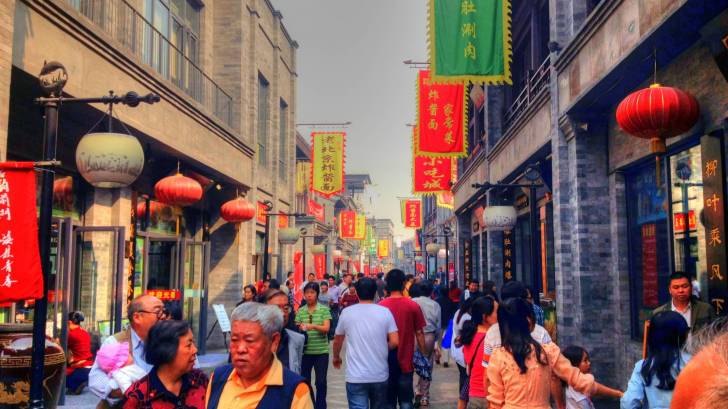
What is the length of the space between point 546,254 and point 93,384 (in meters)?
11.5

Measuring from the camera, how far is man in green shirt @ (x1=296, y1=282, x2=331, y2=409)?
7906 millimetres

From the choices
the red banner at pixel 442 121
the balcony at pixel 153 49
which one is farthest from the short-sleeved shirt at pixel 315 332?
the red banner at pixel 442 121

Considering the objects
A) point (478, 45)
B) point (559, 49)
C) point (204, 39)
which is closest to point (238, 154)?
point (204, 39)

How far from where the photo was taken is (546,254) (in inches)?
555

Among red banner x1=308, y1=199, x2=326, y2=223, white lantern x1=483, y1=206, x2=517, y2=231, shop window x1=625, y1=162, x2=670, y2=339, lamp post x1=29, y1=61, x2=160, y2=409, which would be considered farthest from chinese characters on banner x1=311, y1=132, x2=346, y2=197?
lamp post x1=29, y1=61, x2=160, y2=409

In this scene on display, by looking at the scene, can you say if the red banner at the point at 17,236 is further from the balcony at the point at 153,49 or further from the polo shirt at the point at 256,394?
the balcony at the point at 153,49

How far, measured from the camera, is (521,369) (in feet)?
13.6

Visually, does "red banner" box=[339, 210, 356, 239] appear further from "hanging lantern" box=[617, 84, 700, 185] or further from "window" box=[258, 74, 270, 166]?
Result: "hanging lantern" box=[617, 84, 700, 185]

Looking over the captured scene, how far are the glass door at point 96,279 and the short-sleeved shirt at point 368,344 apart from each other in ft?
20.7

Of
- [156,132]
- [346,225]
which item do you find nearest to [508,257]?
[156,132]

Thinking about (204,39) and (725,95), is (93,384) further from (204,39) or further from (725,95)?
(204,39)

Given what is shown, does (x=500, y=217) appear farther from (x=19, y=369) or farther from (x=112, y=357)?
(x=112, y=357)

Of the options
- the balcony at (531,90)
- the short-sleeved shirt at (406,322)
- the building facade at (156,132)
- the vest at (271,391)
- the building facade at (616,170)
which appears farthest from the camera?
the balcony at (531,90)

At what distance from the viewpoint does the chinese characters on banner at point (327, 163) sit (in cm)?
2956
